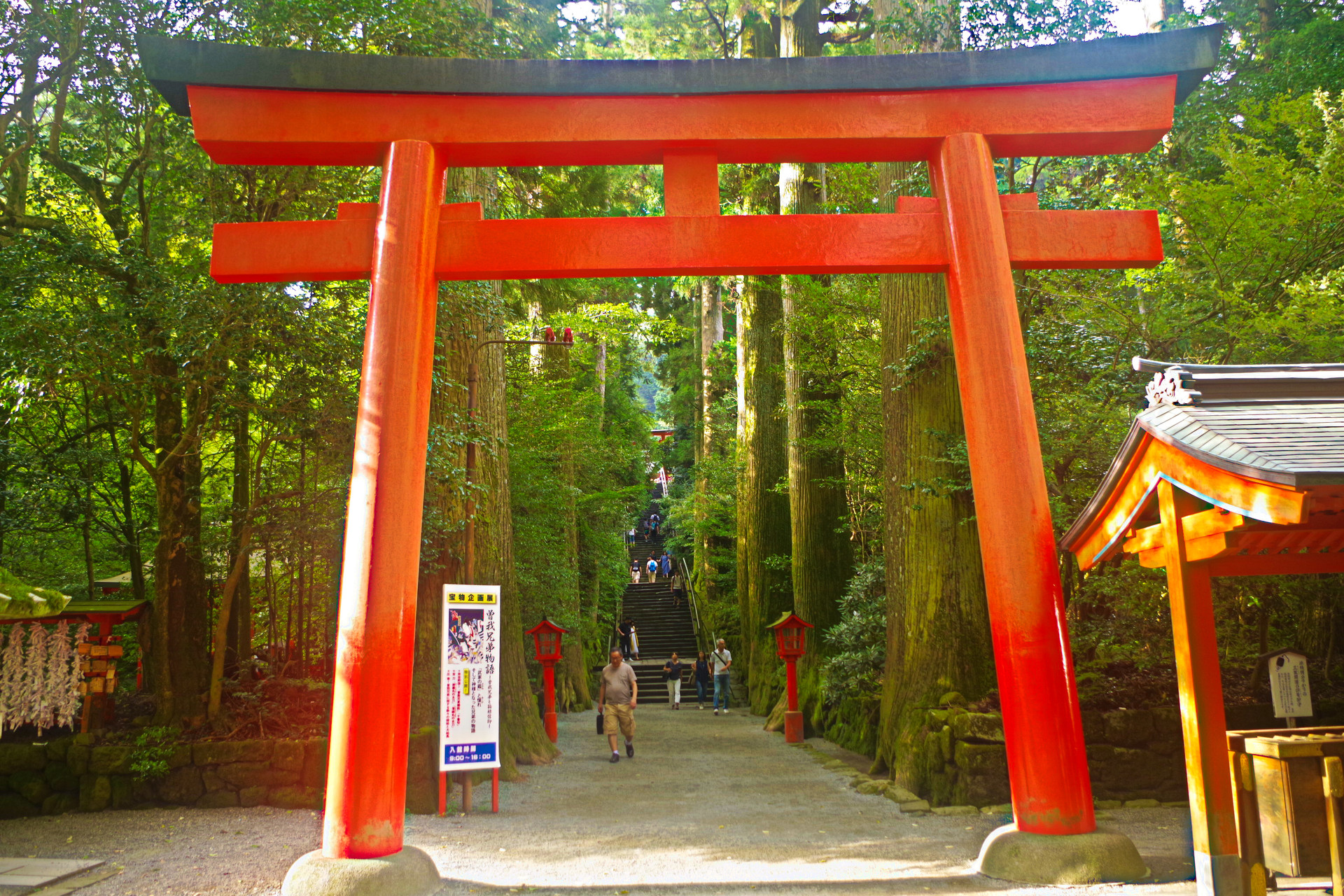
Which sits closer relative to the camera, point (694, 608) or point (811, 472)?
point (811, 472)

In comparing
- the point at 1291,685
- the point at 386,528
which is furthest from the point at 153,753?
the point at 1291,685

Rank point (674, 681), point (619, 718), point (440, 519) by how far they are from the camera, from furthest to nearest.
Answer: point (674, 681), point (619, 718), point (440, 519)

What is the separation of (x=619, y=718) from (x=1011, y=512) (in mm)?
6545

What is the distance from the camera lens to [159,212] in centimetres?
844

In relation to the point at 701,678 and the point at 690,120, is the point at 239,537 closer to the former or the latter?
the point at 690,120

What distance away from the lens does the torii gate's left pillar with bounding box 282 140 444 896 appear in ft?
13.3

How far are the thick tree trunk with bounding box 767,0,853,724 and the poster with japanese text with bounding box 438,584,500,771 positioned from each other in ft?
21.1

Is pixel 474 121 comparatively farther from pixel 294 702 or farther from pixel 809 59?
pixel 294 702

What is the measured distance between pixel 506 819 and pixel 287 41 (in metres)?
6.66

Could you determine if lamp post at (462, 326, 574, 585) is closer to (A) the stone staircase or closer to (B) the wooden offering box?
(B) the wooden offering box

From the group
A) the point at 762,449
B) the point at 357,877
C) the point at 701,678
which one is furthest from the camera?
the point at 701,678

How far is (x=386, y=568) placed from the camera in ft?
14.3

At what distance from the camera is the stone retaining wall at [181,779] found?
6875 millimetres

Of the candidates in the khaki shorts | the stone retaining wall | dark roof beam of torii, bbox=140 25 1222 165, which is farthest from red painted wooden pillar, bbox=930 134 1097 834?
the khaki shorts
